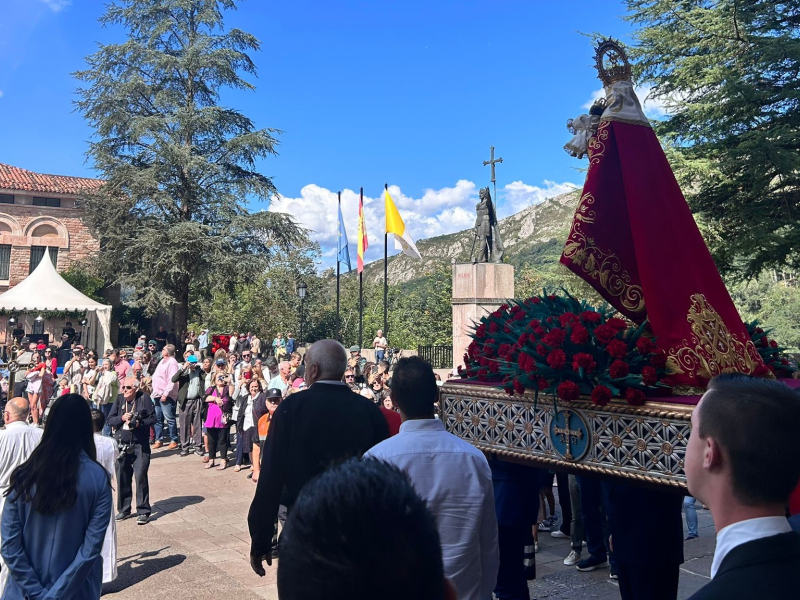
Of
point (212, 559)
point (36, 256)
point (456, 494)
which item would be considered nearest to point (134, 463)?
point (212, 559)

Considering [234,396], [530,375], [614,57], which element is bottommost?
[234,396]

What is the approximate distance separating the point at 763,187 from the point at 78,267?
30557 mm

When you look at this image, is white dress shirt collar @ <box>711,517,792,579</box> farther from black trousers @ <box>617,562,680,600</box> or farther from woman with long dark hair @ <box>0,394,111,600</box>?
woman with long dark hair @ <box>0,394,111,600</box>

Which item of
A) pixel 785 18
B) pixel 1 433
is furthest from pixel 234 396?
pixel 785 18

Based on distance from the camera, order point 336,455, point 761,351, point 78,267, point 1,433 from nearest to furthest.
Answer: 1. point 336,455
2. point 761,351
3. point 1,433
4. point 78,267

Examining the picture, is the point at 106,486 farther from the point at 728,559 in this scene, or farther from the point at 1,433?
the point at 728,559

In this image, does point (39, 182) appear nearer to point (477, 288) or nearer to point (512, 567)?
point (477, 288)

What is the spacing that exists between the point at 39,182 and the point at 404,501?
139 ft

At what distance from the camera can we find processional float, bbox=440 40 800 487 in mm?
3162

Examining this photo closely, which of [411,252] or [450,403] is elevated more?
[411,252]

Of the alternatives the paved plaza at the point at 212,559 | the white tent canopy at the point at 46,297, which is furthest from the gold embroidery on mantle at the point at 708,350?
the white tent canopy at the point at 46,297

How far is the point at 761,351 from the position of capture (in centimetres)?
378

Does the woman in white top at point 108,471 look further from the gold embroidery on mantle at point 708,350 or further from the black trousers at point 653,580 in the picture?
the gold embroidery on mantle at point 708,350

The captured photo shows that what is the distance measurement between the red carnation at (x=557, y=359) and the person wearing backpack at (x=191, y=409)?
10.1 m
